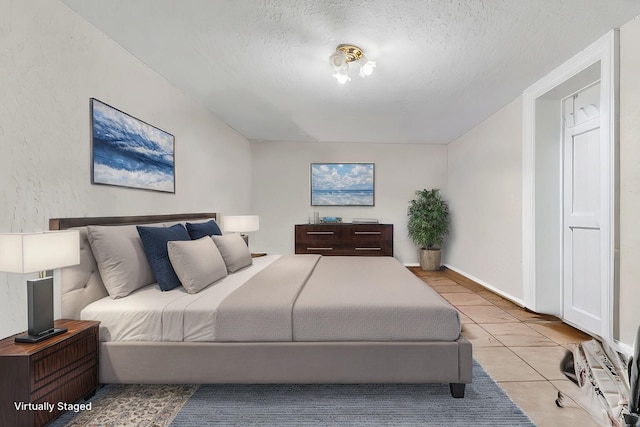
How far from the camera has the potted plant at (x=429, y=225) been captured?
5.84m

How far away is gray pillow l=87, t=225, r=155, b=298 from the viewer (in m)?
2.08

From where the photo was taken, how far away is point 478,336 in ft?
9.33

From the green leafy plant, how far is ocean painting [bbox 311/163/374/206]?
888mm

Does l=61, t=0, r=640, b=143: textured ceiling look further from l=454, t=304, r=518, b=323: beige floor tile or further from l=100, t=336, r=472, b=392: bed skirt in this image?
l=454, t=304, r=518, b=323: beige floor tile

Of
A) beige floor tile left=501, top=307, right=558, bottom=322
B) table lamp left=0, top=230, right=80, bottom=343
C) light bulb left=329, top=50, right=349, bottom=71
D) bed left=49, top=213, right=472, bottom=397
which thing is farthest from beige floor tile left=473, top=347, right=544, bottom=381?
table lamp left=0, top=230, right=80, bottom=343

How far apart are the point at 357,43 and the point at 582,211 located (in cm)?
270

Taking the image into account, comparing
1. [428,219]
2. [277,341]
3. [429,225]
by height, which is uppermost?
[428,219]

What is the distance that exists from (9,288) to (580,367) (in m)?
2.43

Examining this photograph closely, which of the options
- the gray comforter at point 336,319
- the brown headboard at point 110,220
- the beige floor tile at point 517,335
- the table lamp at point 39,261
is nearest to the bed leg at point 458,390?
the gray comforter at point 336,319

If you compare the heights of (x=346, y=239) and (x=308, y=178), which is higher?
(x=308, y=178)

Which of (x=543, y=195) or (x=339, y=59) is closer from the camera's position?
(x=339, y=59)

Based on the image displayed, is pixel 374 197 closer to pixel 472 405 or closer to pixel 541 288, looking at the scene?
pixel 541 288

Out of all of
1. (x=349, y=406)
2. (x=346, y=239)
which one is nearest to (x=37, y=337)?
(x=349, y=406)

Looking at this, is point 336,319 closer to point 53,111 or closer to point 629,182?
point 53,111
